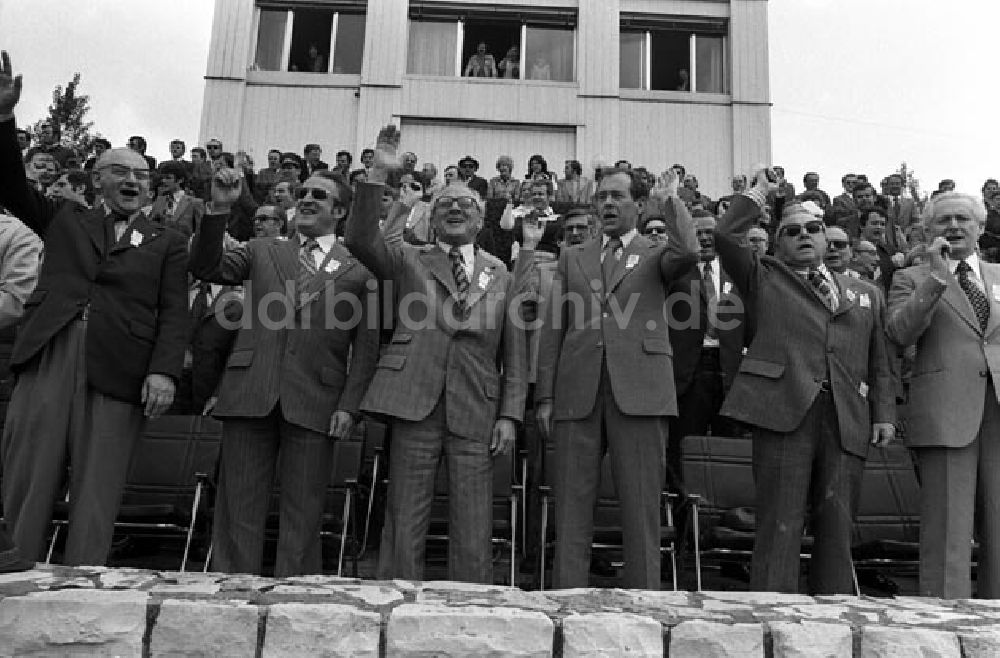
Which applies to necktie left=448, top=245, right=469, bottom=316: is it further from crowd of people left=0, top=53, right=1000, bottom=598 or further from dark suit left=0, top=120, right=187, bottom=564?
dark suit left=0, top=120, right=187, bottom=564

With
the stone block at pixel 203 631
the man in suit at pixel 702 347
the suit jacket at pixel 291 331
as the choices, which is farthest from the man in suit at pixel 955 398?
the stone block at pixel 203 631

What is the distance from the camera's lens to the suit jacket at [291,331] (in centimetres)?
420

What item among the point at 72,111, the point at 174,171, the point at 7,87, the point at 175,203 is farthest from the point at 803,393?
the point at 72,111

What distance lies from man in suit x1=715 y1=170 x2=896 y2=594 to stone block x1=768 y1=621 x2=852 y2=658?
145 cm

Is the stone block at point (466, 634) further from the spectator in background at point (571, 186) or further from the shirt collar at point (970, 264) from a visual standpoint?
the spectator in background at point (571, 186)

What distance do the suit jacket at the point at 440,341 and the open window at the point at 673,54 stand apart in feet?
42.0

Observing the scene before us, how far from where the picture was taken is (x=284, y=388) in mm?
4219

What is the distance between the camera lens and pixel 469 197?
4551mm

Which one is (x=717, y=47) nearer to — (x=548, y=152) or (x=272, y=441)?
(x=548, y=152)

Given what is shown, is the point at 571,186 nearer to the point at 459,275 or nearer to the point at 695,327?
the point at 695,327

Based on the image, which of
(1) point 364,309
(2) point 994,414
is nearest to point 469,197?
(1) point 364,309

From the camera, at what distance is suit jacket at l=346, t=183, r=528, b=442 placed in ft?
13.4

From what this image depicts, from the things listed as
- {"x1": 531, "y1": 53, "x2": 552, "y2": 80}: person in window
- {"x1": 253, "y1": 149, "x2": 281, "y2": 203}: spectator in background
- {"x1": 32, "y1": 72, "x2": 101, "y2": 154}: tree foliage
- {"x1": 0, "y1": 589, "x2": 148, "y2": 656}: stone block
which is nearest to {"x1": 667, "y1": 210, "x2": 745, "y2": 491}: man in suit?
{"x1": 0, "y1": 589, "x2": 148, "y2": 656}: stone block

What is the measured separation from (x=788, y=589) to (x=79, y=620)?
2.89m
